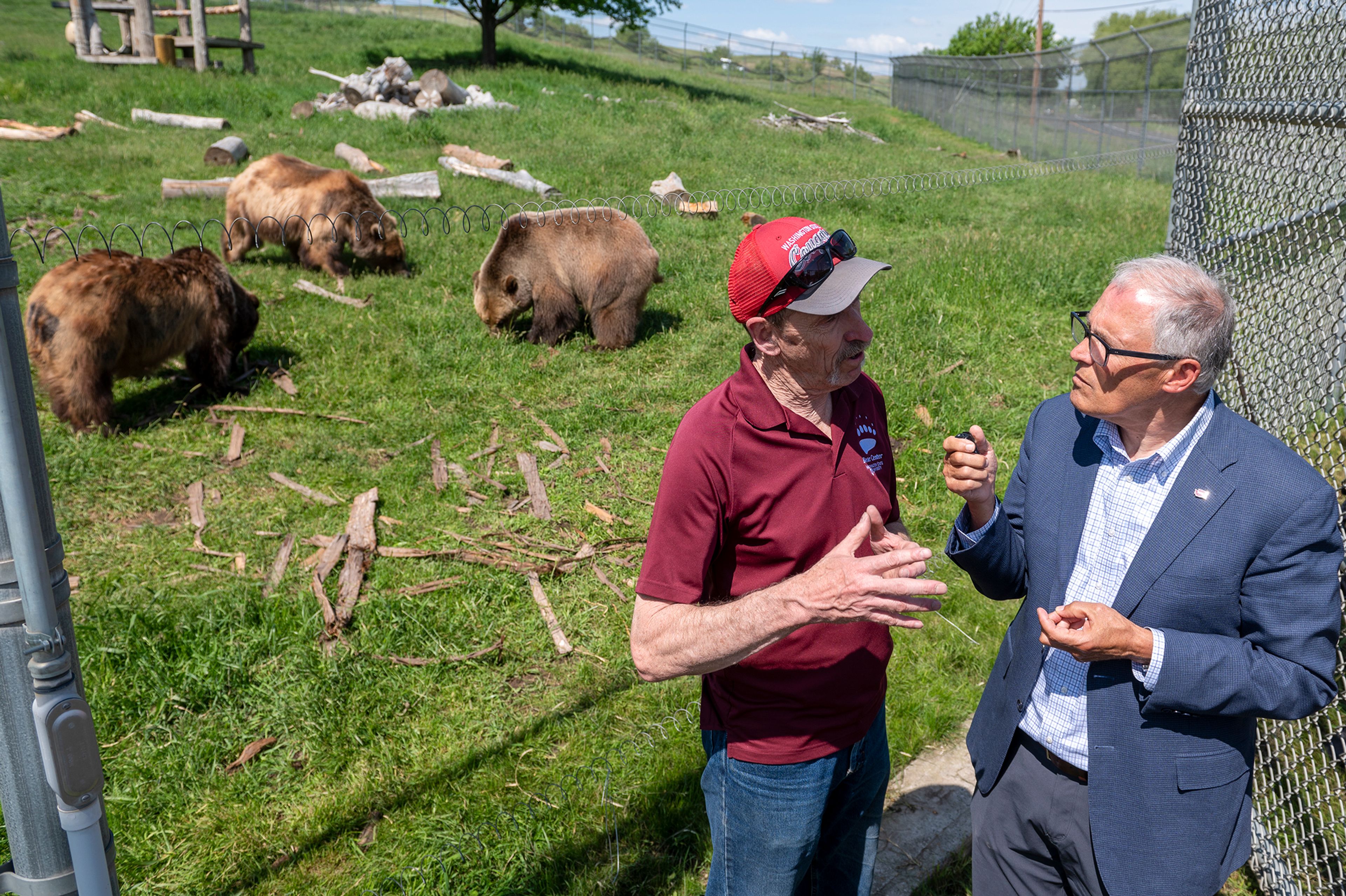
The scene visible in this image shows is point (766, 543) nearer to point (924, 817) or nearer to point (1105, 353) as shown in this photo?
point (1105, 353)

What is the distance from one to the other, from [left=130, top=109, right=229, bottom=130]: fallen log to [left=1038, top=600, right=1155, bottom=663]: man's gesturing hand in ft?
59.3

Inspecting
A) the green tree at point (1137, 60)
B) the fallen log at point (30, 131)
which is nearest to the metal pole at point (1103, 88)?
the green tree at point (1137, 60)

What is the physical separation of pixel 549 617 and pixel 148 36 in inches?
859

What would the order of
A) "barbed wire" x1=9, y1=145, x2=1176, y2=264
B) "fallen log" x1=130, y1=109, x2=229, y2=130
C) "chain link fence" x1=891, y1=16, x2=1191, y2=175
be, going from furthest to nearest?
"chain link fence" x1=891, y1=16, x2=1191, y2=175 → "fallen log" x1=130, y1=109, x2=229, y2=130 → "barbed wire" x1=9, y1=145, x2=1176, y2=264

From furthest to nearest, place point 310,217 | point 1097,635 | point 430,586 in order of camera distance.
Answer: point 310,217
point 430,586
point 1097,635

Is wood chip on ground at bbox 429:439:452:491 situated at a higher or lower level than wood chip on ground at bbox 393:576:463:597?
higher

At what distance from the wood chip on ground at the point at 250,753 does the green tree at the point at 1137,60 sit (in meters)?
19.4

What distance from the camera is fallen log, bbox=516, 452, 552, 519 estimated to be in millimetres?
6199

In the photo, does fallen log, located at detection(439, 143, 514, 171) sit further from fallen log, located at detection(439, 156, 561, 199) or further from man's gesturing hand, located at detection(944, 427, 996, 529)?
man's gesturing hand, located at detection(944, 427, 996, 529)

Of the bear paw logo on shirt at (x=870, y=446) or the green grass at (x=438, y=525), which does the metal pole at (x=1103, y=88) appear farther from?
the bear paw logo on shirt at (x=870, y=446)

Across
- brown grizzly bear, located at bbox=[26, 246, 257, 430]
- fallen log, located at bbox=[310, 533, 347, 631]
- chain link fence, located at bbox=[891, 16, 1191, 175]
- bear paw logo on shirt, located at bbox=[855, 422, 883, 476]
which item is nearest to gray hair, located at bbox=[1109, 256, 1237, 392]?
bear paw logo on shirt, located at bbox=[855, 422, 883, 476]

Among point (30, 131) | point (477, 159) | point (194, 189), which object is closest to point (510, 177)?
point (477, 159)

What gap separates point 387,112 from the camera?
18.0 meters

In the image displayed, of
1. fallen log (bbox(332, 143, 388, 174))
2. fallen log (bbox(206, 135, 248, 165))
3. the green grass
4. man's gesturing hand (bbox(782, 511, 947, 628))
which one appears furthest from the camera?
fallen log (bbox(332, 143, 388, 174))
